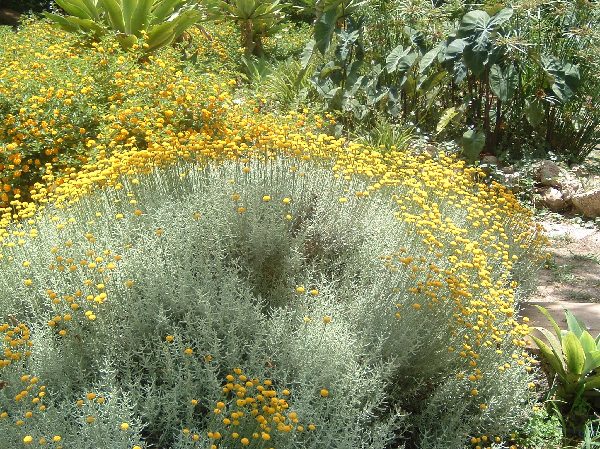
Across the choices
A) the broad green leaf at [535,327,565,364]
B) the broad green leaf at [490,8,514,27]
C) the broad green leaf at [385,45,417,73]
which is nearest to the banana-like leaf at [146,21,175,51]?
the broad green leaf at [385,45,417,73]

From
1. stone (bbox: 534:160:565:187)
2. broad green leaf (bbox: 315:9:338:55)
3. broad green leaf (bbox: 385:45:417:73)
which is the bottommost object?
stone (bbox: 534:160:565:187)

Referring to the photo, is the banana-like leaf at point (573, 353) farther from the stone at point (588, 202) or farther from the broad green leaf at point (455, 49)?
the broad green leaf at point (455, 49)

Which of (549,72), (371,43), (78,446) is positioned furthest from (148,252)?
(371,43)

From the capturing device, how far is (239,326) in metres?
2.96

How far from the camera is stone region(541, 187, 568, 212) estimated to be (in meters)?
6.03

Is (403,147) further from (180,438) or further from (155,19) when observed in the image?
(180,438)

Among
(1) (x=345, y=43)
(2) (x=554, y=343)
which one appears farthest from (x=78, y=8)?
(2) (x=554, y=343)

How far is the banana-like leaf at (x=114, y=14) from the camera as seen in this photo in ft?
23.7

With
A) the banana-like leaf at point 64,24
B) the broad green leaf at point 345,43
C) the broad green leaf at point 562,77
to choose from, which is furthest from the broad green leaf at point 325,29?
the banana-like leaf at point 64,24

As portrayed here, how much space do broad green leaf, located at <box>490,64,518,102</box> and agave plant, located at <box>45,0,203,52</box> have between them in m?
3.18

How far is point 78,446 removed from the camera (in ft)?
7.54

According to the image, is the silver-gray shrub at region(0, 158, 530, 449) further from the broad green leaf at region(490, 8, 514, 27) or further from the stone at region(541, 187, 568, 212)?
the broad green leaf at region(490, 8, 514, 27)

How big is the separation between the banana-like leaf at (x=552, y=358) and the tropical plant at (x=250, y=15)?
7.00m

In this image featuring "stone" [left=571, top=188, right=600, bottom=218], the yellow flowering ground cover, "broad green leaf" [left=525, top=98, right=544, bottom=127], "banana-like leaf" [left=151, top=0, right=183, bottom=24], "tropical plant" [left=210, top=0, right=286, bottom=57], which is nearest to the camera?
the yellow flowering ground cover
